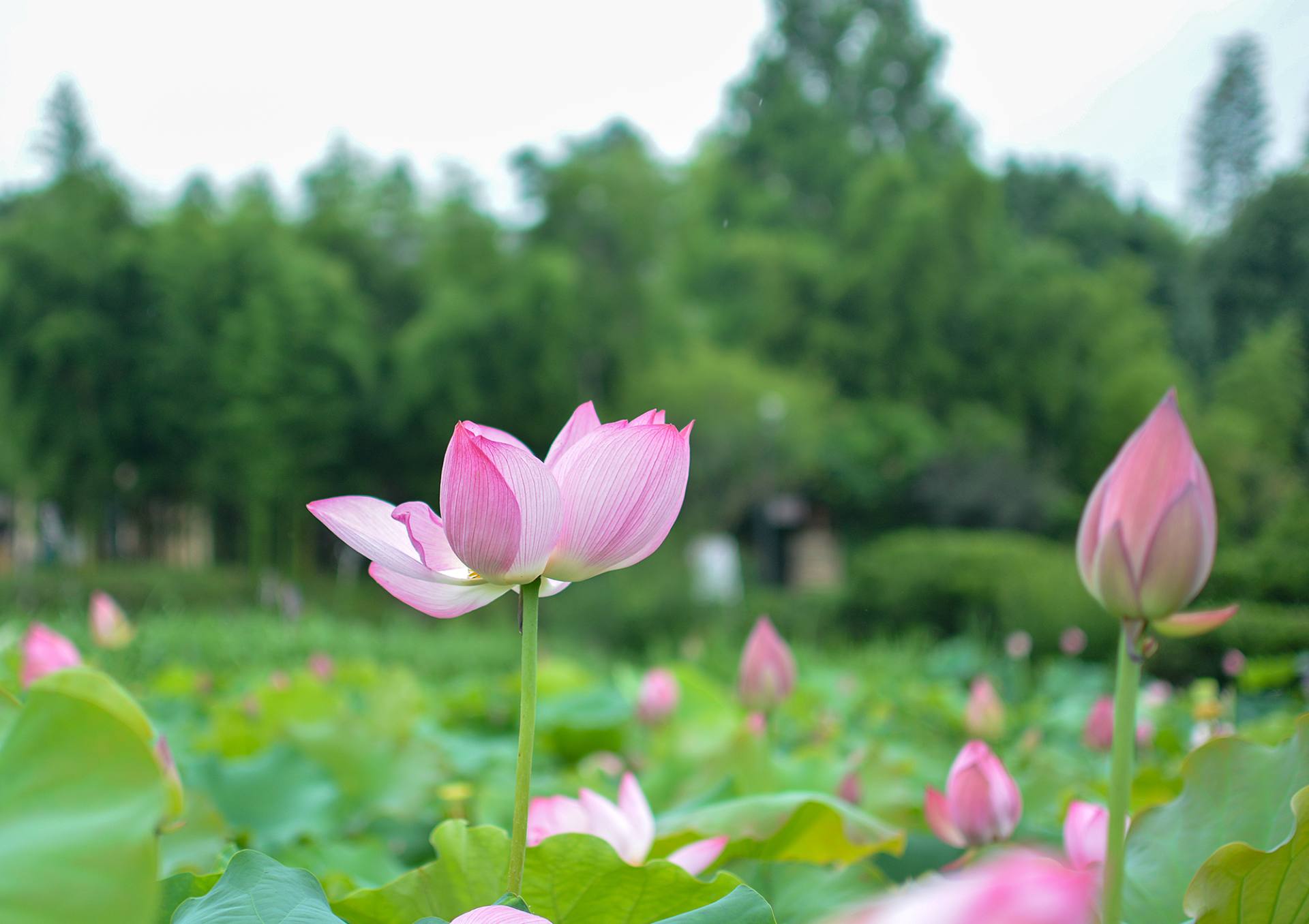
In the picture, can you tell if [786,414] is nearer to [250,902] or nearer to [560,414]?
[560,414]

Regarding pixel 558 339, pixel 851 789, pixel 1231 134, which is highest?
pixel 558 339

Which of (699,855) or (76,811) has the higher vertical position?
(76,811)

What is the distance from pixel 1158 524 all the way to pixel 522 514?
9.8 inches

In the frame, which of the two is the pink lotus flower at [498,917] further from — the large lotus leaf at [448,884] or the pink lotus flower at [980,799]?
the pink lotus flower at [980,799]

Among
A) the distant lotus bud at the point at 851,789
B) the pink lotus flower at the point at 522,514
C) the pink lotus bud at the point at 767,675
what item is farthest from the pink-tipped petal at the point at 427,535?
the pink lotus bud at the point at 767,675

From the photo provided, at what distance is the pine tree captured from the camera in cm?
387

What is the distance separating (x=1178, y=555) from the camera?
15.6 inches

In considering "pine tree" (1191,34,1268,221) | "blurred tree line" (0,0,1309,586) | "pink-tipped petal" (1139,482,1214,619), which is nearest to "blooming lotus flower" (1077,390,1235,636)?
"pink-tipped petal" (1139,482,1214,619)

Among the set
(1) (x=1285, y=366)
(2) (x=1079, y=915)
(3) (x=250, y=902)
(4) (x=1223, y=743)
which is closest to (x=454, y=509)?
(3) (x=250, y=902)

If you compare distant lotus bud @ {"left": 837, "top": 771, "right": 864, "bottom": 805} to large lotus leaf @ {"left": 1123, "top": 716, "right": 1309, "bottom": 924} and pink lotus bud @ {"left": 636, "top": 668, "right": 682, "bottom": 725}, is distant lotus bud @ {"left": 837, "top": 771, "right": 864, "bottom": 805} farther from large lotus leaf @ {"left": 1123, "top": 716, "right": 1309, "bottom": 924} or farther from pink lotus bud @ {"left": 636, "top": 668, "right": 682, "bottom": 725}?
pink lotus bud @ {"left": 636, "top": 668, "right": 682, "bottom": 725}

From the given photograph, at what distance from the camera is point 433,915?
16.9 inches

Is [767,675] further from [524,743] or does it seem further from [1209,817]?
[524,743]

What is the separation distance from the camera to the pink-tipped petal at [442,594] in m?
0.41

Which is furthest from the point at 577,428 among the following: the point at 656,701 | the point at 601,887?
the point at 656,701
